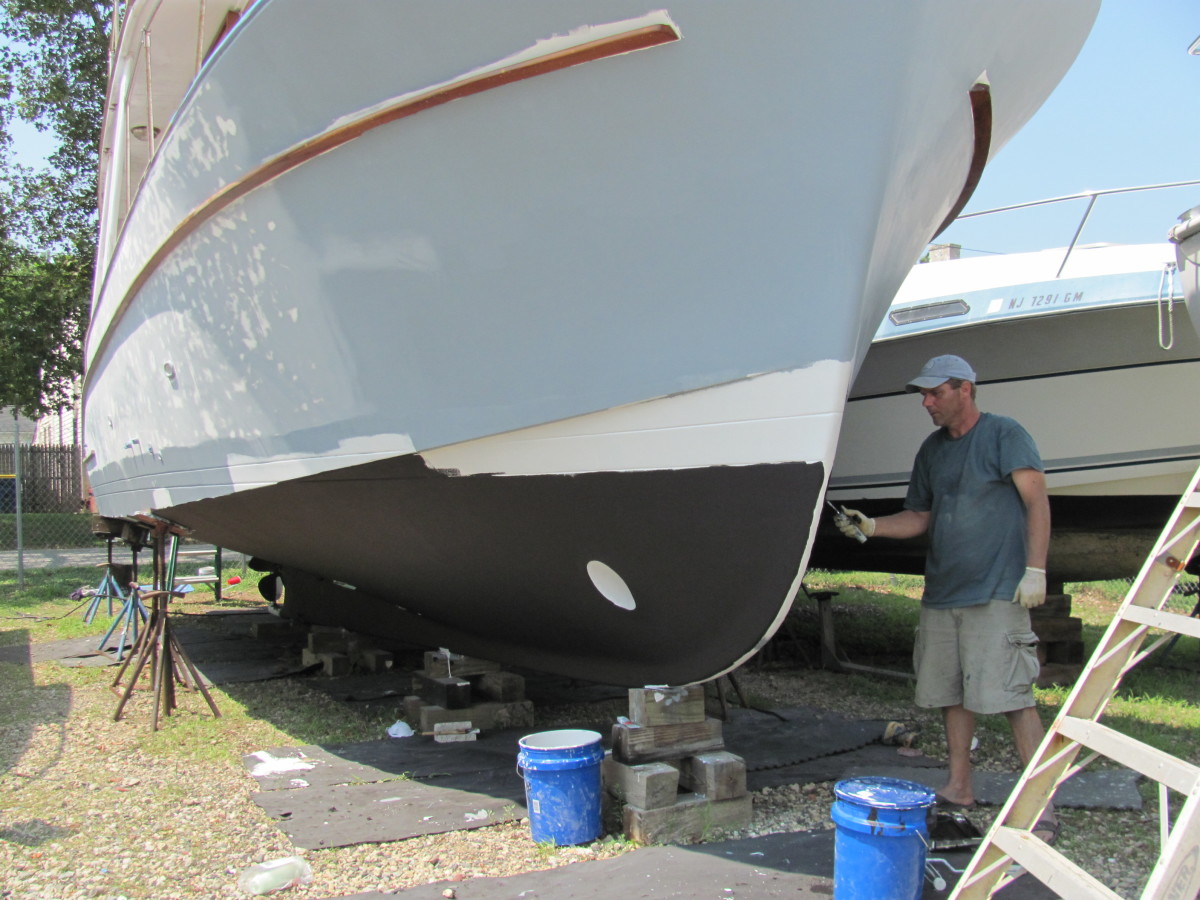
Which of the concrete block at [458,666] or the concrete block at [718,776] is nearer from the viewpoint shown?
the concrete block at [718,776]

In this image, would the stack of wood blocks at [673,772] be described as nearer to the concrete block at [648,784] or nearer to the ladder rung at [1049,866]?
the concrete block at [648,784]

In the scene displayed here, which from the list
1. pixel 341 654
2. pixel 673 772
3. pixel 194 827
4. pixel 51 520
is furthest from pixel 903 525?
pixel 51 520

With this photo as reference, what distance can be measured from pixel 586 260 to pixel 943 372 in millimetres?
1328

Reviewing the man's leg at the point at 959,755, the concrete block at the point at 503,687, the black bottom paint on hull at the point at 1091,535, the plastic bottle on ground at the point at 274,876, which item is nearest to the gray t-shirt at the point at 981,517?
the man's leg at the point at 959,755

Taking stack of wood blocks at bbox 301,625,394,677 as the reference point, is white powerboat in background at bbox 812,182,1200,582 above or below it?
above

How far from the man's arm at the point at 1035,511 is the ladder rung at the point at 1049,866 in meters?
0.99

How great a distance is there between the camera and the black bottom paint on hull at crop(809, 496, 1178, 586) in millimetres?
4945

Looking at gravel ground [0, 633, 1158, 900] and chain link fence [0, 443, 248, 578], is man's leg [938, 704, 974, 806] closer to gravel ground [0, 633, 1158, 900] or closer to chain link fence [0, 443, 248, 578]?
gravel ground [0, 633, 1158, 900]

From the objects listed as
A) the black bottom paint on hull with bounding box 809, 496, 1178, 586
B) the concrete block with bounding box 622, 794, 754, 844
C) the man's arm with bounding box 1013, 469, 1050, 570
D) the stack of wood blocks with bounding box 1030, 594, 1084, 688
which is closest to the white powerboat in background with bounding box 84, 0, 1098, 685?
the concrete block with bounding box 622, 794, 754, 844

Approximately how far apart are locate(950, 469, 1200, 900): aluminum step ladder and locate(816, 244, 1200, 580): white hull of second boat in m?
2.24

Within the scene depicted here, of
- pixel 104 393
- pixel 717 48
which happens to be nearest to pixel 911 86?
pixel 717 48

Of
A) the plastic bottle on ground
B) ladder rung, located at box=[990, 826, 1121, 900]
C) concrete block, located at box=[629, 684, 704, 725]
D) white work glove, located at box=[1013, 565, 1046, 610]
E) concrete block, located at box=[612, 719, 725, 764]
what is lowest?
the plastic bottle on ground

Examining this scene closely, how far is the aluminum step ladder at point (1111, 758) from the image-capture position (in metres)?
1.66

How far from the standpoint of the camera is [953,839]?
275cm
